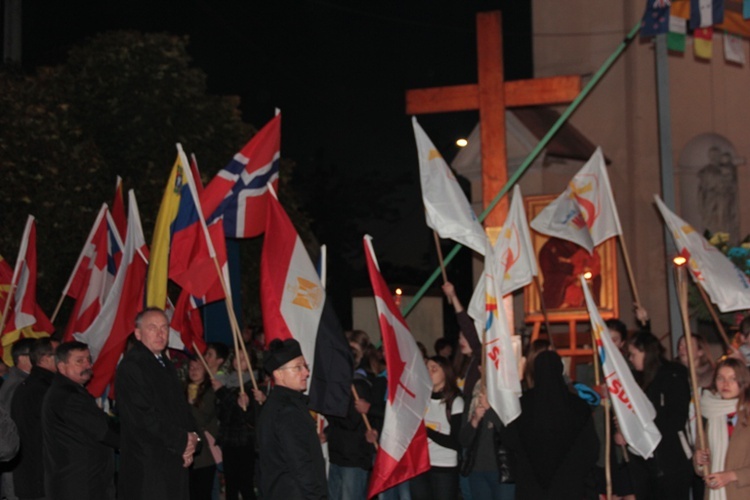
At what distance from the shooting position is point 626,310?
A: 80.9ft

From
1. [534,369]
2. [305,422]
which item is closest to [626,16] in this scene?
[534,369]

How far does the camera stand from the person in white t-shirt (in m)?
9.73

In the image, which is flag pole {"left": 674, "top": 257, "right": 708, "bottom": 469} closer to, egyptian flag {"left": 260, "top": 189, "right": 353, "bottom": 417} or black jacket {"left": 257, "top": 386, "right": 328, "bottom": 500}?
egyptian flag {"left": 260, "top": 189, "right": 353, "bottom": 417}

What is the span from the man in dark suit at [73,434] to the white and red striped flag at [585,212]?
5.06 metres

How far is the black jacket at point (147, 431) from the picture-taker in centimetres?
821

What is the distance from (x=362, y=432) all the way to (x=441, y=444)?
36.1 inches

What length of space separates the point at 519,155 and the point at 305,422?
53.1 feet

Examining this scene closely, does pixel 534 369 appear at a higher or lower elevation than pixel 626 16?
lower

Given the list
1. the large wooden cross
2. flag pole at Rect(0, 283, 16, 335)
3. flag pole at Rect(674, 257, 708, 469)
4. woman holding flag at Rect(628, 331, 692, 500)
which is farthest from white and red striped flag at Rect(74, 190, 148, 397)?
flag pole at Rect(674, 257, 708, 469)

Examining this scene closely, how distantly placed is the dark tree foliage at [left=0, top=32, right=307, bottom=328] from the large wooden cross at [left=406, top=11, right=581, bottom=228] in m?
6.30

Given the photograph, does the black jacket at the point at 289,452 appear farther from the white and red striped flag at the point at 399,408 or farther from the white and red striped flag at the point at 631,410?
the white and red striped flag at the point at 631,410

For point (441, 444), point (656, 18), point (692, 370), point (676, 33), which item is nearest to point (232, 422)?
point (441, 444)

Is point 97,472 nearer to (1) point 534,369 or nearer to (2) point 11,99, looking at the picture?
(1) point 534,369

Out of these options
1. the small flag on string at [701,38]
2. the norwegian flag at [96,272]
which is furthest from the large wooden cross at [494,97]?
the norwegian flag at [96,272]
